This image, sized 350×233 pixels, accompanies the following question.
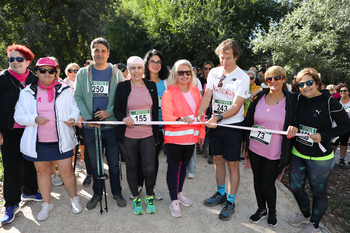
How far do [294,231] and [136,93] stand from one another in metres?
2.92

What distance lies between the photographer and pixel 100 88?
11.3 feet

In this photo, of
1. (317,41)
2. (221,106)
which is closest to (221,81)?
(221,106)

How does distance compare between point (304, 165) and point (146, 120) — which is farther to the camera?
point (146, 120)

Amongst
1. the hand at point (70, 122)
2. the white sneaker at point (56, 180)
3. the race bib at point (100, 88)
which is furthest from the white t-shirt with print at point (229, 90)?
the white sneaker at point (56, 180)

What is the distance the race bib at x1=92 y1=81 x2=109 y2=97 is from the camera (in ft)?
11.3

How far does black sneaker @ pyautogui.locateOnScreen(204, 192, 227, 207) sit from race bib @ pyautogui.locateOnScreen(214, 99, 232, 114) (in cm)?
142

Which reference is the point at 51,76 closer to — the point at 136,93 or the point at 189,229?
the point at 136,93

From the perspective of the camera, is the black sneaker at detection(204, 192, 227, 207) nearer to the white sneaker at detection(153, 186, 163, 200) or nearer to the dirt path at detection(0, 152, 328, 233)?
the dirt path at detection(0, 152, 328, 233)

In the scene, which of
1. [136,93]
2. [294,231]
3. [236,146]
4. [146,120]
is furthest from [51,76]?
[294,231]

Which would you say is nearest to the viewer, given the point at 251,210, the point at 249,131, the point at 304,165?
the point at 304,165

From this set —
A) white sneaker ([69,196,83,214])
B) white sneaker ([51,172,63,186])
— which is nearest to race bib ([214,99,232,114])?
white sneaker ([69,196,83,214])

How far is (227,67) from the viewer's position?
333 centimetres

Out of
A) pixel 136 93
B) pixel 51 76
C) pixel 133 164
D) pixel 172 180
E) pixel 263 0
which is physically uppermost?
pixel 263 0

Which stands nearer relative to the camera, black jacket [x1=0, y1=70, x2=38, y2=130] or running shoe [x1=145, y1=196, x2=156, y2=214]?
black jacket [x1=0, y1=70, x2=38, y2=130]
